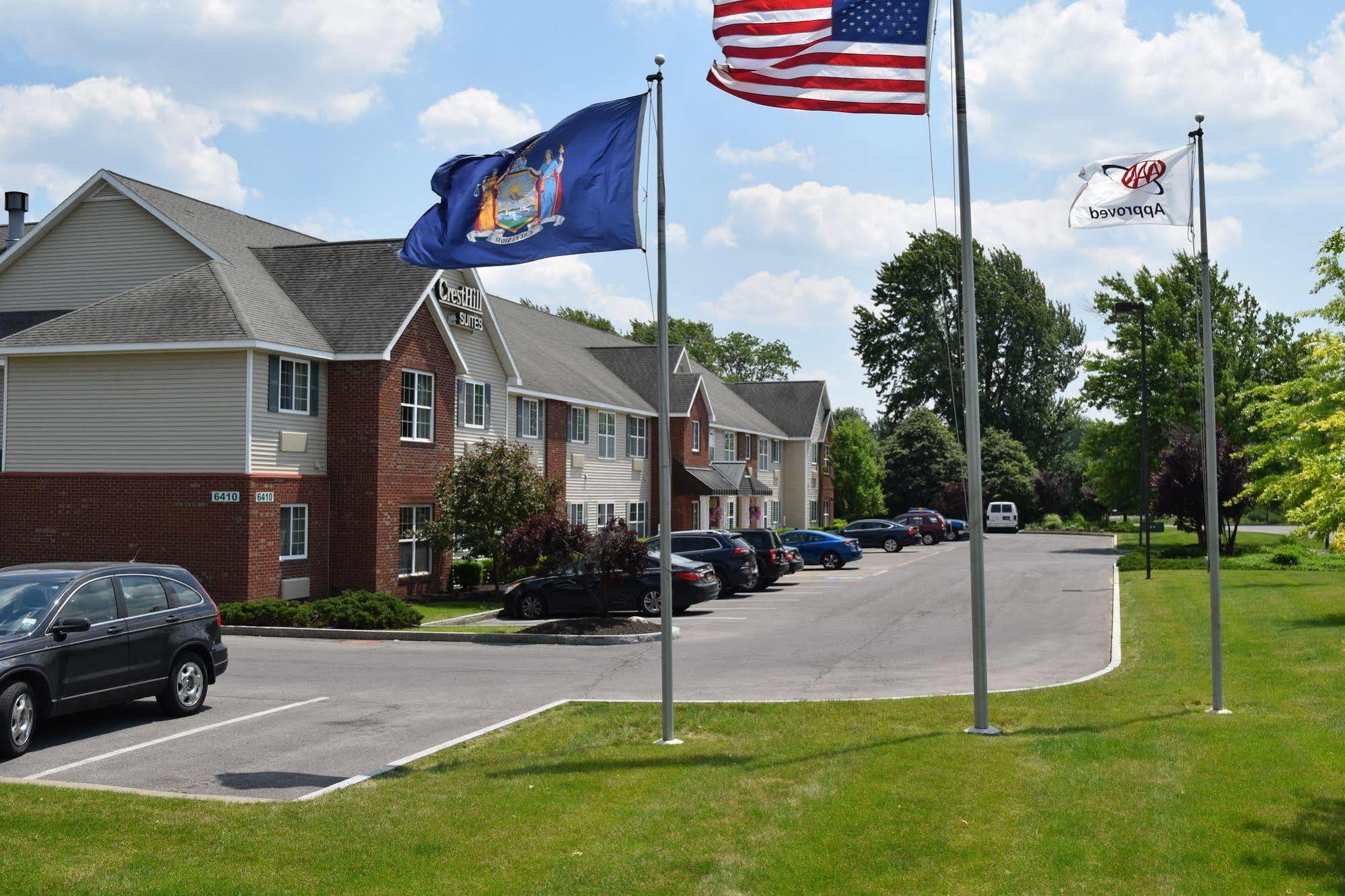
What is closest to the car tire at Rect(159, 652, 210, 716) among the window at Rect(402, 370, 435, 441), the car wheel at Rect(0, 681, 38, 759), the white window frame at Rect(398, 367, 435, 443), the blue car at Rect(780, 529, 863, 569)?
the car wheel at Rect(0, 681, 38, 759)

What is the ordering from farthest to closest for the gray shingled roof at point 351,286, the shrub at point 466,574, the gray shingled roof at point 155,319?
the shrub at point 466,574 → the gray shingled roof at point 351,286 → the gray shingled roof at point 155,319

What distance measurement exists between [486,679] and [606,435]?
1038 inches

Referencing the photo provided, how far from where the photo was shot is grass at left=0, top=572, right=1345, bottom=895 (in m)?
7.02

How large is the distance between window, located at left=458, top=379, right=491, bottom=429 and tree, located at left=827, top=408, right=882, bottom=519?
42.9 metres

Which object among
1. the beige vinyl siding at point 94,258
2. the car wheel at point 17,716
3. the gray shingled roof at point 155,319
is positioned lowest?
the car wheel at point 17,716

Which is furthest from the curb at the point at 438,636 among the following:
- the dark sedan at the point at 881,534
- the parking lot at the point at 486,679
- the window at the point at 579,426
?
the dark sedan at the point at 881,534

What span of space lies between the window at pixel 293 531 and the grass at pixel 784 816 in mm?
15712

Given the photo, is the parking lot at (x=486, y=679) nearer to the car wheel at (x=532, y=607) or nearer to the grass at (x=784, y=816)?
the grass at (x=784, y=816)

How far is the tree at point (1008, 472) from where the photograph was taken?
266ft

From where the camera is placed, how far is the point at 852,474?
74.4 metres

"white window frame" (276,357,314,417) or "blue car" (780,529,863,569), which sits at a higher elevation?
"white window frame" (276,357,314,417)

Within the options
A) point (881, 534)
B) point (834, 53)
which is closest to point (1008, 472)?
point (881, 534)

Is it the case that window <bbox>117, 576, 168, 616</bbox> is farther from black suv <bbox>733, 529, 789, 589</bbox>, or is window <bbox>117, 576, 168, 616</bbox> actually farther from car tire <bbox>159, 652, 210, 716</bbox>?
black suv <bbox>733, 529, 789, 589</bbox>

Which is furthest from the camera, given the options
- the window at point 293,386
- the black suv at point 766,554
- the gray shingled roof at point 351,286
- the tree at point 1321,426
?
the black suv at point 766,554
